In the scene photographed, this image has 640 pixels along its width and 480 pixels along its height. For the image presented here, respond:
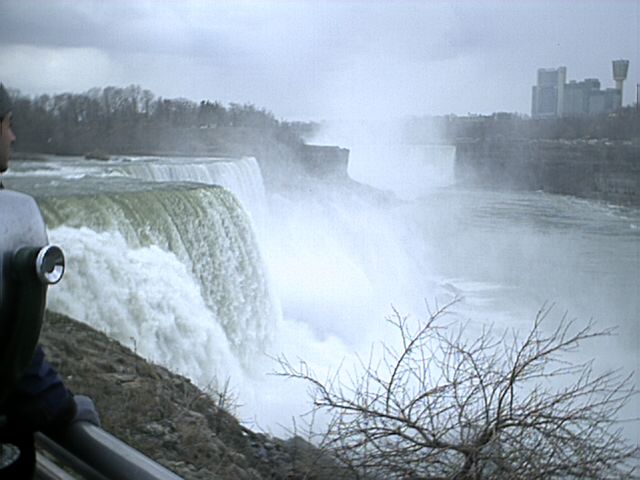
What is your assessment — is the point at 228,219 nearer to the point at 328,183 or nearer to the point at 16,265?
the point at 16,265

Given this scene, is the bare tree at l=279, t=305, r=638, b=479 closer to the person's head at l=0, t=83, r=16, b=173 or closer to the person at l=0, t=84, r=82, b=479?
the person at l=0, t=84, r=82, b=479

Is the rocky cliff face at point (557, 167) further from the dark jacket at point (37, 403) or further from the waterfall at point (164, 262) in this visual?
the dark jacket at point (37, 403)

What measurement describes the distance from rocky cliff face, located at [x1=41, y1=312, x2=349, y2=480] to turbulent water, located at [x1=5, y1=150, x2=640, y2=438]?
1.42m

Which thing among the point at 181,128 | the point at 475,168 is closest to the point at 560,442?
the point at 181,128

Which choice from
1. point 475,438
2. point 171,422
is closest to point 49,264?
point 475,438

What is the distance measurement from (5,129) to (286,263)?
618 inches

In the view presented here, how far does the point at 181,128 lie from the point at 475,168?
19.6 m

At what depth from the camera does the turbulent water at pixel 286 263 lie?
6516 mm

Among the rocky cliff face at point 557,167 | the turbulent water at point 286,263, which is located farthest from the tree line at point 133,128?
the rocky cliff face at point 557,167

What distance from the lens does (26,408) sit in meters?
0.91

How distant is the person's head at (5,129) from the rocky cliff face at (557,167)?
82.0 feet

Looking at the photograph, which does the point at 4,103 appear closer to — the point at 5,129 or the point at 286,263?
the point at 5,129

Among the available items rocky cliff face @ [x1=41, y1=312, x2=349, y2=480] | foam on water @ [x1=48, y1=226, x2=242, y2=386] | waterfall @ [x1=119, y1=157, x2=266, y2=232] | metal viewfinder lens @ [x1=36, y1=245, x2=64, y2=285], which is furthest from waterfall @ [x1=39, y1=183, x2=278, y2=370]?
metal viewfinder lens @ [x1=36, y1=245, x2=64, y2=285]

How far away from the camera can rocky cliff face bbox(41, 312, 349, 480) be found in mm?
3168
